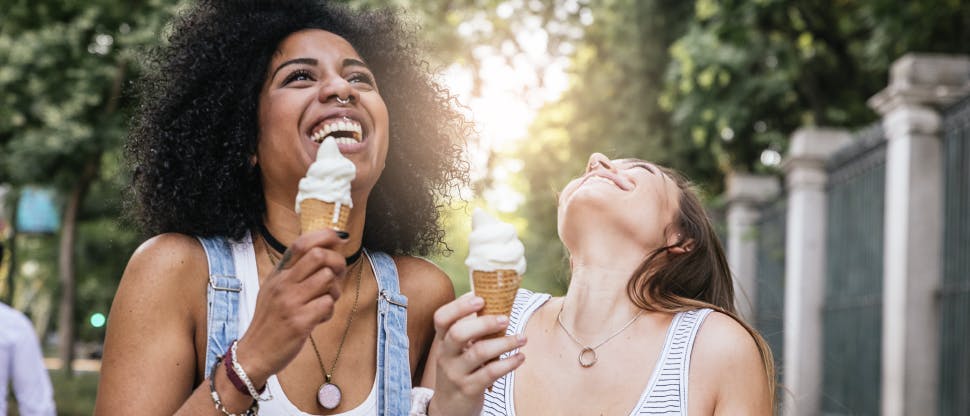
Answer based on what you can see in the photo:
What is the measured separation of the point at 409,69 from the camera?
328 cm

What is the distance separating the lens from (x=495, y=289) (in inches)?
88.7

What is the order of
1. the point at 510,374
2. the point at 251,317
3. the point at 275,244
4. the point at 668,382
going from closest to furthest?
1. the point at 251,317
2. the point at 275,244
3. the point at 668,382
4. the point at 510,374

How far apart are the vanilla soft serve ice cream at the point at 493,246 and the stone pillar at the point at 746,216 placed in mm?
11529

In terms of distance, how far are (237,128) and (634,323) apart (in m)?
1.35

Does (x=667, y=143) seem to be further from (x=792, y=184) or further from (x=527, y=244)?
(x=792, y=184)

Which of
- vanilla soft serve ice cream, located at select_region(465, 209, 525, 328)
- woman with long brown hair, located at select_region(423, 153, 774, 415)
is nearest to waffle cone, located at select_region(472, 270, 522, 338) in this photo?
vanilla soft serve ice cream, located at select_region(465, 209, 525, 328)

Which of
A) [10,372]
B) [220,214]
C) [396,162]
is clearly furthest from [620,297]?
[10,372]

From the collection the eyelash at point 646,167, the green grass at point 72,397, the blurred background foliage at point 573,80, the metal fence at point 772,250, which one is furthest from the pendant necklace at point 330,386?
the green grass at point 72,397

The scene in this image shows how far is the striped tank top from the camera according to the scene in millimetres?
3018

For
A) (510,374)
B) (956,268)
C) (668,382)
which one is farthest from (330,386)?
(956,268)

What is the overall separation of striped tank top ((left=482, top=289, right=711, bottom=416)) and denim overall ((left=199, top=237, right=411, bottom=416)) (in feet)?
1.20

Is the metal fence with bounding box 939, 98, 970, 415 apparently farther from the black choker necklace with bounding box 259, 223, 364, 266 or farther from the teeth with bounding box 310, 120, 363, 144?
the teeth with bounding box 310, 120, 363, 144

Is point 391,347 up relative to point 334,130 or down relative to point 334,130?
down

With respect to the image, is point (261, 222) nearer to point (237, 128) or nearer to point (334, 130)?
point (237, 128)
